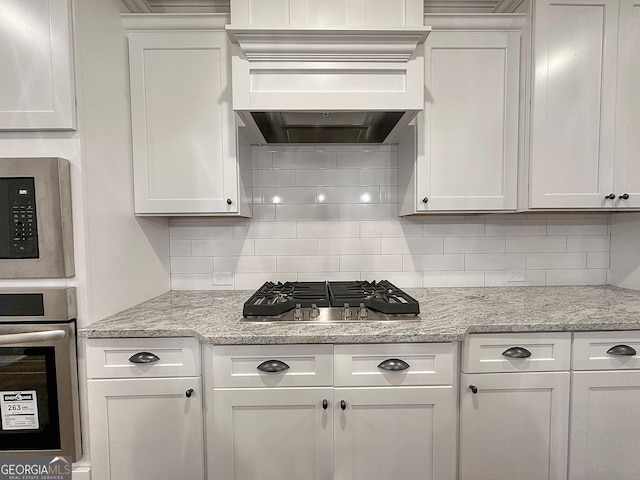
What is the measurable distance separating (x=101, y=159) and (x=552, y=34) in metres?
2.16

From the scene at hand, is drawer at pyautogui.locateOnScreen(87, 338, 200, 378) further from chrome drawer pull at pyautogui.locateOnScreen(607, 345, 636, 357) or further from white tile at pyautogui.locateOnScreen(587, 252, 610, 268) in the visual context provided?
white tile at pyautogui.locateOnScreen(587, 252, 610, 268)

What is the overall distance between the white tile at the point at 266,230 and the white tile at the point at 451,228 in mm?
845

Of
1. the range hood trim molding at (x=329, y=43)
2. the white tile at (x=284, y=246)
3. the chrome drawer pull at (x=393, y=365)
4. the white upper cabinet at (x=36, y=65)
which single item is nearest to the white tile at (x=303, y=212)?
the white tile at (x=284, y=246)

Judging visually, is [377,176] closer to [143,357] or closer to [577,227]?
[577,227]

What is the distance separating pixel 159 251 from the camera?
187 centimetres

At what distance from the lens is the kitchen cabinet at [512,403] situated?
1.33m

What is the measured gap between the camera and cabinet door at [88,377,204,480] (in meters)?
1.29

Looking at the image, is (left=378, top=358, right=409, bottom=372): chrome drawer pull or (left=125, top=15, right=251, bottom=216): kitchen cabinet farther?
(left=125, top=15, right=251, bottom=216): kitchen cabinet

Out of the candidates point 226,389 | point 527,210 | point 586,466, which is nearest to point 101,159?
point 226,389

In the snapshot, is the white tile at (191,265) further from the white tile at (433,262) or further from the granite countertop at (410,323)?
the white tile at (433,262)

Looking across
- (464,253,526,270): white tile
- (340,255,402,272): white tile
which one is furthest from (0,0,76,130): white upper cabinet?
(464,253,526,270): white tile

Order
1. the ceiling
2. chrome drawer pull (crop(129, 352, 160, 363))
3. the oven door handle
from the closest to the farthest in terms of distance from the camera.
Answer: the oven door handle < chrome drawer pull (crop(129, 352, 160, 363)) < the ceiling

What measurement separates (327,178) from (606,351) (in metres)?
1.58

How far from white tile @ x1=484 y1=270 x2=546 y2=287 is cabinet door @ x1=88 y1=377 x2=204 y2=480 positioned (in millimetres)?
1765
